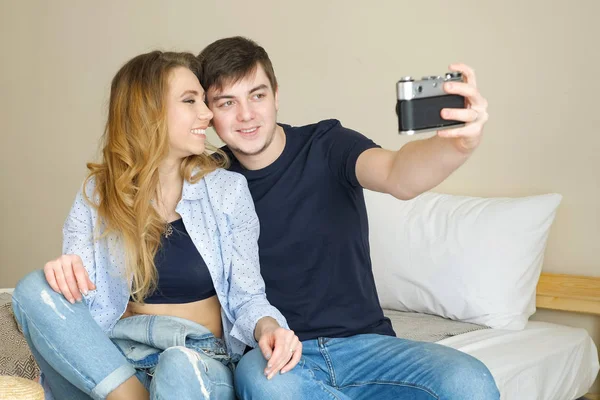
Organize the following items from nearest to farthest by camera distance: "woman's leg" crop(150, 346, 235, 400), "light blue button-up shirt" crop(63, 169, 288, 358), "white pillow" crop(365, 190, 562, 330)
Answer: "woman's leg" crop(150, 346, 235, 400)
"light blue button-up shirt" crop(63, 169, 288, 358)
"white pillow" crop(365, 190, 562, 330)

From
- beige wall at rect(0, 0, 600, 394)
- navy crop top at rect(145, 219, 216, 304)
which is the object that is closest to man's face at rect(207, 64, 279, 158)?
navy crop top at rect(145, 219, 216, 304)

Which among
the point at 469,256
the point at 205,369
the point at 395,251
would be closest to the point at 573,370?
the point at 469,256

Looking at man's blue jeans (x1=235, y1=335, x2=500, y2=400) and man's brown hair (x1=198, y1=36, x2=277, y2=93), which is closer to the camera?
man's blue jeans (x1=235, y1=335, x2=500, y2=400)

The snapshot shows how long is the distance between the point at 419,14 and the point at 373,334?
4.46 feet

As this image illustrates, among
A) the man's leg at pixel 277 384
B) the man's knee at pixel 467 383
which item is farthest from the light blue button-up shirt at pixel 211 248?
the man's knee at pixel 467 383

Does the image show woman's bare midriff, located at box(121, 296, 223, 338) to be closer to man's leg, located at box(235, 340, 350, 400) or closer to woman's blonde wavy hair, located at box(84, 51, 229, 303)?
woman's blonde wavy hair, located at box(84, 51, 229, 303)

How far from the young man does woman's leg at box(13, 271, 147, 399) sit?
0.80 ft

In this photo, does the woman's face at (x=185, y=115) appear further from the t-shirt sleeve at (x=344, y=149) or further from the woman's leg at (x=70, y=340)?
the woman's leg at (x=70, y=340)

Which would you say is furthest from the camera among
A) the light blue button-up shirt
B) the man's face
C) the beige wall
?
the beige wall

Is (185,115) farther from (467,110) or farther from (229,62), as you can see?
(467,110)

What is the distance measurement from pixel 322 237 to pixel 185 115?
0.41 meters

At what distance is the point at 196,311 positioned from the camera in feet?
5.53

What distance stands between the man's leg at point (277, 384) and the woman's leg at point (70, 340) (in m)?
0.21

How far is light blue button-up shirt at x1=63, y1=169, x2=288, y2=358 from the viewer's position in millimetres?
1659
